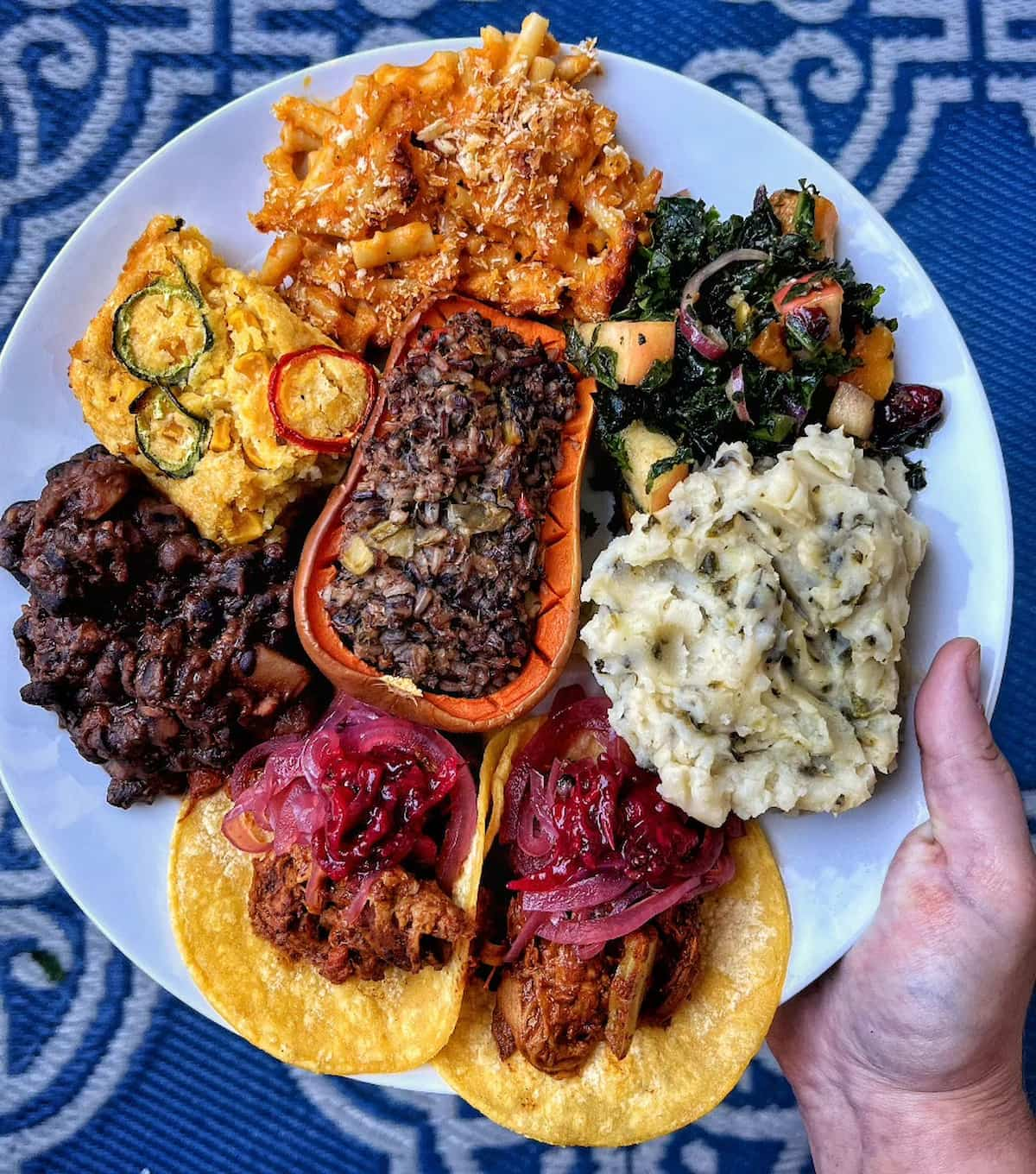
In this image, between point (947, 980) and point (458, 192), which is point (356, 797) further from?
point (458, 192)

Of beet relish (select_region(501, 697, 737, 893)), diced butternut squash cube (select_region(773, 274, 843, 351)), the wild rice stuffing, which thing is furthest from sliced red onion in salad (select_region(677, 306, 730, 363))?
beet relish (select_region(501, 697, 737, 893))

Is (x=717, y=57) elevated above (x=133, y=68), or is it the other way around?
(x=717, y=57)

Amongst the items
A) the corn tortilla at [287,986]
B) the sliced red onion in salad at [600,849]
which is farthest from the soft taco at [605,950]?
the corn tortilla at [287,986]

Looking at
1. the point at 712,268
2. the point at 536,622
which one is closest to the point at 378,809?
the point at 536,622

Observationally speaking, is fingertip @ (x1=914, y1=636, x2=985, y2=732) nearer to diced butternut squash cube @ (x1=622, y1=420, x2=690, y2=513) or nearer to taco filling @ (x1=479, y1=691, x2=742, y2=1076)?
taco filling @ (x1=479, y1=691, x2=742, y2=1076)

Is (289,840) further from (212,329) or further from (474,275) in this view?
(474,275)

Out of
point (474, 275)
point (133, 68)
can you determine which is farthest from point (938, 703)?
point (133, 68)
